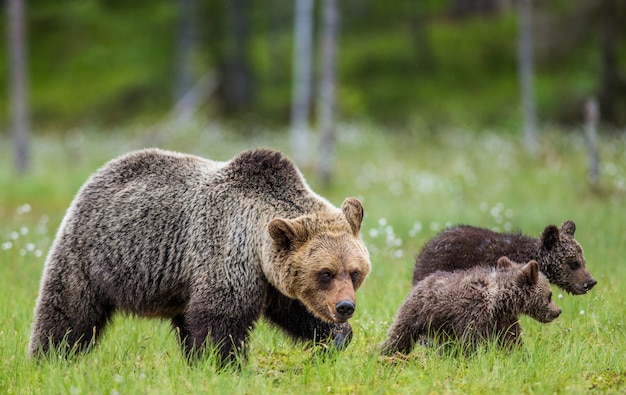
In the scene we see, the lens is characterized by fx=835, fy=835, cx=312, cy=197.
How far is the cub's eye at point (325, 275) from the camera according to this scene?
19.9ft

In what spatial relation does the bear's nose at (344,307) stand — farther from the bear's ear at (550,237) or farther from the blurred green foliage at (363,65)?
the blurred green foliage at (363,65)

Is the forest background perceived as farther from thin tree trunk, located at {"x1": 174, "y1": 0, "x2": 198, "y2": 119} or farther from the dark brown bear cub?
the dark brown bear cub

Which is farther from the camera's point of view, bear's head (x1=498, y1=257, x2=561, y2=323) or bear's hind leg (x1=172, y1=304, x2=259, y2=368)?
bear's head (x1=498, y1=257, x2=561, y2=323)

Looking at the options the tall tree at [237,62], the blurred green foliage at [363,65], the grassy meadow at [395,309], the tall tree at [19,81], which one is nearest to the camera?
the grassy meadow at [395,309]

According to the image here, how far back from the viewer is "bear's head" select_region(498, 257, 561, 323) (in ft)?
21.3

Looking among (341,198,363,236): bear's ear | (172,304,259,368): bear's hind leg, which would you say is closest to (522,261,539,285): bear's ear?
(341,198,363,236): bear's ear

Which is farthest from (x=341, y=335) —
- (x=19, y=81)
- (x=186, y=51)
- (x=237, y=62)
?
(x=237, y=62)

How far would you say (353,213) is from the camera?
6496mm

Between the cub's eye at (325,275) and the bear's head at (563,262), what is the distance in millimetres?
2497

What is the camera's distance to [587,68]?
26.9 meters

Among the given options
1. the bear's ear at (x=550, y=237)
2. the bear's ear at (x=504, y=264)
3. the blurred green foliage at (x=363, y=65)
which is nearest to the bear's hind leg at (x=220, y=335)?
the bear's ear at (x=504, y=264)

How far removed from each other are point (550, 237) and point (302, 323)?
2.54 meters

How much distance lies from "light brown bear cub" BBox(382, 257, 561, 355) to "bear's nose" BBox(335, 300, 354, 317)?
851 millimetres

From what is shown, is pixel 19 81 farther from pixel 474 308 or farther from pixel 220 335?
pixel 474 308
